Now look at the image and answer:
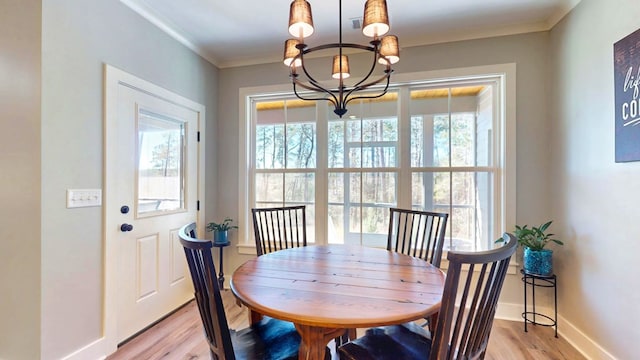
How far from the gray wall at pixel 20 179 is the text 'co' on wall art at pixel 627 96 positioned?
3.44 meters

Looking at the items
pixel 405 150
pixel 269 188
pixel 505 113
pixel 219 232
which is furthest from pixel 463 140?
→ pixel 219 232

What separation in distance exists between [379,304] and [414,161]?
2.03 metres

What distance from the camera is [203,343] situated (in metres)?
2.19

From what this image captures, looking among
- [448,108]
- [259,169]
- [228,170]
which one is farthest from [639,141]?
[228,170]

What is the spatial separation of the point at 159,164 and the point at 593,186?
11.3 ft

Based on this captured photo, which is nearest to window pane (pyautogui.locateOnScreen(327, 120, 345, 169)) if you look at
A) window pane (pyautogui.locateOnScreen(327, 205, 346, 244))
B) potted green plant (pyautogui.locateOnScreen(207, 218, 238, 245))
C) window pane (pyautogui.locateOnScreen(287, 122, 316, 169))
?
window pane (pyautogui.locateOnScreen(287, 122, 316, 169))

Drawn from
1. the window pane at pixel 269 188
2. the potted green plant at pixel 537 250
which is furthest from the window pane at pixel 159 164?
the potted green plant at pixel 537 250

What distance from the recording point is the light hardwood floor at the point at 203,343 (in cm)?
204

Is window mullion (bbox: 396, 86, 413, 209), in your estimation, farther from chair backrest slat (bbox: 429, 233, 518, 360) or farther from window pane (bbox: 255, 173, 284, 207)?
chair backrest slat (bbox: 429, 233, 518, 360)

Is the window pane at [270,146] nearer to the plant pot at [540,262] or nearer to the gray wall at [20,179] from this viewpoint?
the gray wall at [20,179]

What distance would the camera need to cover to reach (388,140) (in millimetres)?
3035

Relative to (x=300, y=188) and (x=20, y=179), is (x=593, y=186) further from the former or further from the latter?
(x=20, y=179)

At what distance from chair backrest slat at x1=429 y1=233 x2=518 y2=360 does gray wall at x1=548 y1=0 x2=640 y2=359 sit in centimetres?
133

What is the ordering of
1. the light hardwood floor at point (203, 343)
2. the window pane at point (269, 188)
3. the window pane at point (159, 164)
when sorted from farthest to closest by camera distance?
the window pane at point (269, 188) < the window pane at point (159, 164) < the light hardwood floor at point (203, 343)
